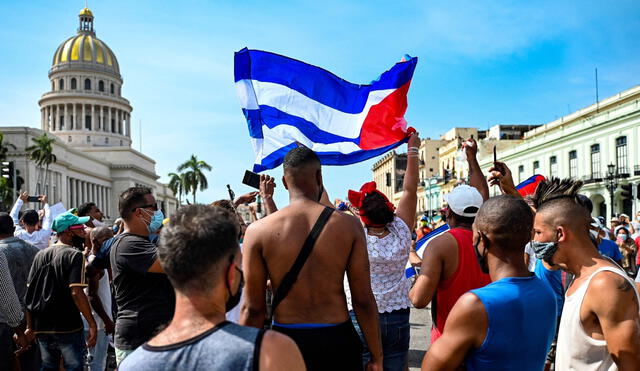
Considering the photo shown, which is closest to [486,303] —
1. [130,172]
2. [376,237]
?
[376,237]

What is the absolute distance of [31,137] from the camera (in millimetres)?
67188

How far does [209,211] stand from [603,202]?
41902 mm

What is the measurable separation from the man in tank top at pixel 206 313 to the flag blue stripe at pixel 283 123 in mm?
3766

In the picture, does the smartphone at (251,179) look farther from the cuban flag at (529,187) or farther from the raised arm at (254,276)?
the cuban flag at (529,187)

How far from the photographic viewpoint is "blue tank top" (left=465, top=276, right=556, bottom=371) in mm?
2281

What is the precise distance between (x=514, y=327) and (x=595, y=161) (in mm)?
40061

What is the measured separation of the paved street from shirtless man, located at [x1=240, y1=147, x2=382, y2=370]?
384 centimetres

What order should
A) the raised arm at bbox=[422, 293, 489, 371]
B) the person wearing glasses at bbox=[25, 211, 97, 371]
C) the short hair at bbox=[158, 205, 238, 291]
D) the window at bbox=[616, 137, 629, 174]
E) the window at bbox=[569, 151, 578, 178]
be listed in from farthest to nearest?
the window at bbox=[569, 151, 578, 178]
the window at bbox=[616, 137, 629, 174]
the person wearing glasses at bbox=[25, 211, 97, 371]
the raised arm at bbox=[422, 293, 489, 371]
the short hair at bbox=[158, 205, 238, 291]

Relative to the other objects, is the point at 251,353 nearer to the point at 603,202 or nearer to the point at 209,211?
the point at 209,211

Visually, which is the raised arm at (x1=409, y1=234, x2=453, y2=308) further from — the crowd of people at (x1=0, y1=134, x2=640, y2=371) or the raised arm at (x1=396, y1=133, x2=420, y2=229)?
the raised arm at (x1=396, y1=133, x2=420, y2=229)

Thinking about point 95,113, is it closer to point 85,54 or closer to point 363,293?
point 85,54

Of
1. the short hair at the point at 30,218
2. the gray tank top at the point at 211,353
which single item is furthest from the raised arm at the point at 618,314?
the short hair at the point at 30,218

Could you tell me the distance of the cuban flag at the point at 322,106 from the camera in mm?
5645

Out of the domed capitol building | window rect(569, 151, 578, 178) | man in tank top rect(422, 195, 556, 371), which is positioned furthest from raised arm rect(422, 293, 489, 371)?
the domed capitol building
